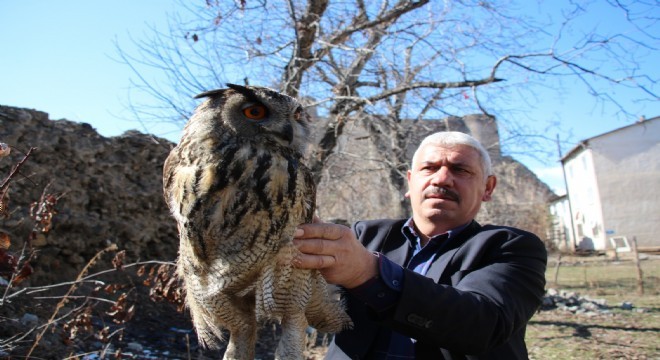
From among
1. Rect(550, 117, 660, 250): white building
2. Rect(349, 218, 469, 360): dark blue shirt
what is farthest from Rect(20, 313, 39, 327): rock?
Rect(550, 117, 660, 250): white building

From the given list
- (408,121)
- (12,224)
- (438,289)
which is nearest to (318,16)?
(408,121)

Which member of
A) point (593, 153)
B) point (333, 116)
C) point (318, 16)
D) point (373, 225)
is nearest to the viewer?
point (373, 225)

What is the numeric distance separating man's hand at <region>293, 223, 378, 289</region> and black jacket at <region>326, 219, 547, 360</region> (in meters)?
0.14

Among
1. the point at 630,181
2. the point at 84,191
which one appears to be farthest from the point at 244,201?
the point at 630,181

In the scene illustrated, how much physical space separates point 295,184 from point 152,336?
4152 mm

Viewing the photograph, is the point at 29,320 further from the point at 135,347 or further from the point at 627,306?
the point at 627,306

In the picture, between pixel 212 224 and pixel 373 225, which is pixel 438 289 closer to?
pixel 212 224

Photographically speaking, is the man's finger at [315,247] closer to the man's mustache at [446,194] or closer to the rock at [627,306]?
the man's mustache at [446,194]

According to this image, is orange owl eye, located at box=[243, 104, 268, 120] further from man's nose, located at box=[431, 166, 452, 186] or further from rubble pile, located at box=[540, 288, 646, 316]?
rubble pile, located at box=[540, 288, 646, 316]

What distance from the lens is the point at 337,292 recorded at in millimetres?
2021

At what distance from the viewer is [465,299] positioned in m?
1.43

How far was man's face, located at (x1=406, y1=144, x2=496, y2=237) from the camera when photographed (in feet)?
7.02

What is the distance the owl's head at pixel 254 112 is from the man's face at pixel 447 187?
0.89m

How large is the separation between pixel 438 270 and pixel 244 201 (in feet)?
3.04
